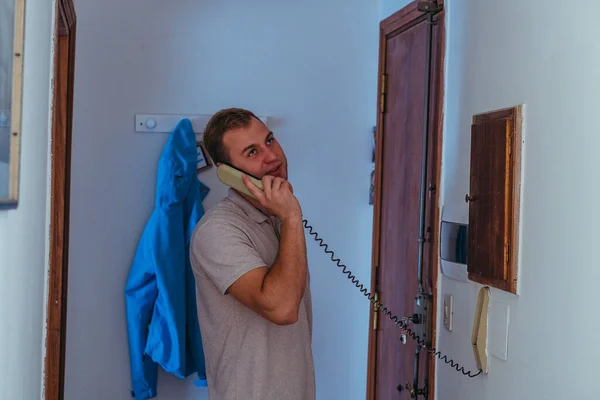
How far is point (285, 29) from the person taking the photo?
345cm

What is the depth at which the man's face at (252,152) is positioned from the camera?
2.07m

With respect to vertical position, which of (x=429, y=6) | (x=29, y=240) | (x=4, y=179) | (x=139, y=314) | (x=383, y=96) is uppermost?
(x=429, y=6)

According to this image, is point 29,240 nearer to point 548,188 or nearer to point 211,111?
point 548,188

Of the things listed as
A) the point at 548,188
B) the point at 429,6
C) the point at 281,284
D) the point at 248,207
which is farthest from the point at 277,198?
the point at 429,6

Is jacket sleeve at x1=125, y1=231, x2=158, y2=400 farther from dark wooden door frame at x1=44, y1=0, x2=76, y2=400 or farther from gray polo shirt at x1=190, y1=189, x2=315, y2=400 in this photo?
gray polo shirt at x1=190, y1=189, x2=315, y2=400

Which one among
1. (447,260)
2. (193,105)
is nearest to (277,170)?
(447,260)

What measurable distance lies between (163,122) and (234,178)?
1.40 metres

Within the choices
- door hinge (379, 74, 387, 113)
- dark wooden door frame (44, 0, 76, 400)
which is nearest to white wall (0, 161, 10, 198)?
dark wooden door frame (44, 0, 76, 400)

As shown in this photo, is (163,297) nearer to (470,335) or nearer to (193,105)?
(193,105)

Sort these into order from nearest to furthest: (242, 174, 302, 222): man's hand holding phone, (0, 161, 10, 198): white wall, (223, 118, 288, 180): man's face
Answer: (0, 161, 10, 198): white wall
(242, 174, 302, 222): man's hand holding phone
(223, 118, 288, 180): man's face

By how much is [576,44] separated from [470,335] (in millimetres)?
897

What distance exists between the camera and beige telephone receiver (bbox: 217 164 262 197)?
6.58 feet

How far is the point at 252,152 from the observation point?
6.84 ft

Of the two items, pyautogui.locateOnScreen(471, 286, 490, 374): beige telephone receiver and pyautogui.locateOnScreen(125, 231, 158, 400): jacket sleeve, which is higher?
pyautogui.locateOnScreen(471, 286, 490, 374): beige telephone receiver
